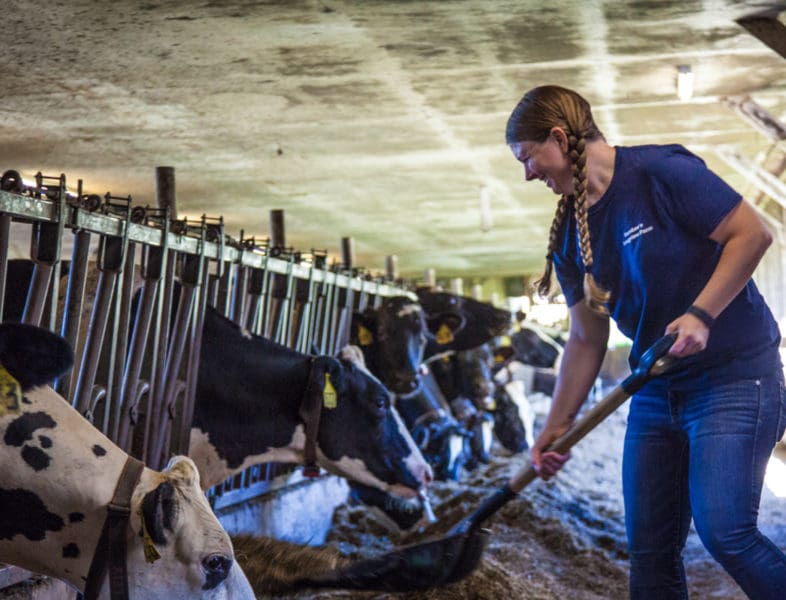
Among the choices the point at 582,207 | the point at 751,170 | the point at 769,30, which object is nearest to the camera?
the point at 582,207

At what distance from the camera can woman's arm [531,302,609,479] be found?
144 inches

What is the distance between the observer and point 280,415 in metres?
→ 6.18

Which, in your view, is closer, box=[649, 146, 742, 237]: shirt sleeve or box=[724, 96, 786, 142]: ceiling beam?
box=[649, 146, 742, 237]: shirt sleeve

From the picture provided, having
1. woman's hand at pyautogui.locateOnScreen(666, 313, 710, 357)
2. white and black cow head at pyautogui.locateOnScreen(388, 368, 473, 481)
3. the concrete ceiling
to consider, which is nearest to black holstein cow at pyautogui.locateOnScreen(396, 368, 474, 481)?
white and black cow head at pyautogui.locateOnScreen(388, 368, 473, 481)

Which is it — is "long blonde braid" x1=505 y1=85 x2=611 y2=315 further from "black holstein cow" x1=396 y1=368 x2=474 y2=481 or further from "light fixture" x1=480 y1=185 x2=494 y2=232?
"light fixture" x1=480 y1=185 x2=494 y2=232

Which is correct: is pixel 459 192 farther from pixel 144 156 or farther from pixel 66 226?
pixel 66 226

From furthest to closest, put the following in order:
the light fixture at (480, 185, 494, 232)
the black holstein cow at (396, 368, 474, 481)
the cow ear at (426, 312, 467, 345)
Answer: the light fixture at (480, 185, 494, 232)
the cow ear at (426, 312, 467, 345)
the black holstein cow at (396, 368, 474, 481)

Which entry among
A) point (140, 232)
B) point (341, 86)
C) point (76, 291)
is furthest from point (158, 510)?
point (341, 86)

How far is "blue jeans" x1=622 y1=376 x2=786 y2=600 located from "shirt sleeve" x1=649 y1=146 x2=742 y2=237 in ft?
1.49

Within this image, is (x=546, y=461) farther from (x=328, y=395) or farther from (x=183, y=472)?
(x=328, y=395)

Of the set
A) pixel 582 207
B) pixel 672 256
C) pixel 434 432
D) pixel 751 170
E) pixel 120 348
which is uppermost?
pixel 582 207

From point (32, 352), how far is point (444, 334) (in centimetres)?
807

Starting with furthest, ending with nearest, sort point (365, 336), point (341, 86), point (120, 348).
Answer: point (365, 336) < point (341, 86) < point (120, 348)

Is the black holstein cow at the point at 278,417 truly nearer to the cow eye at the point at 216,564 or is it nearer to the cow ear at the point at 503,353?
the cow eye at the point at 216,564
